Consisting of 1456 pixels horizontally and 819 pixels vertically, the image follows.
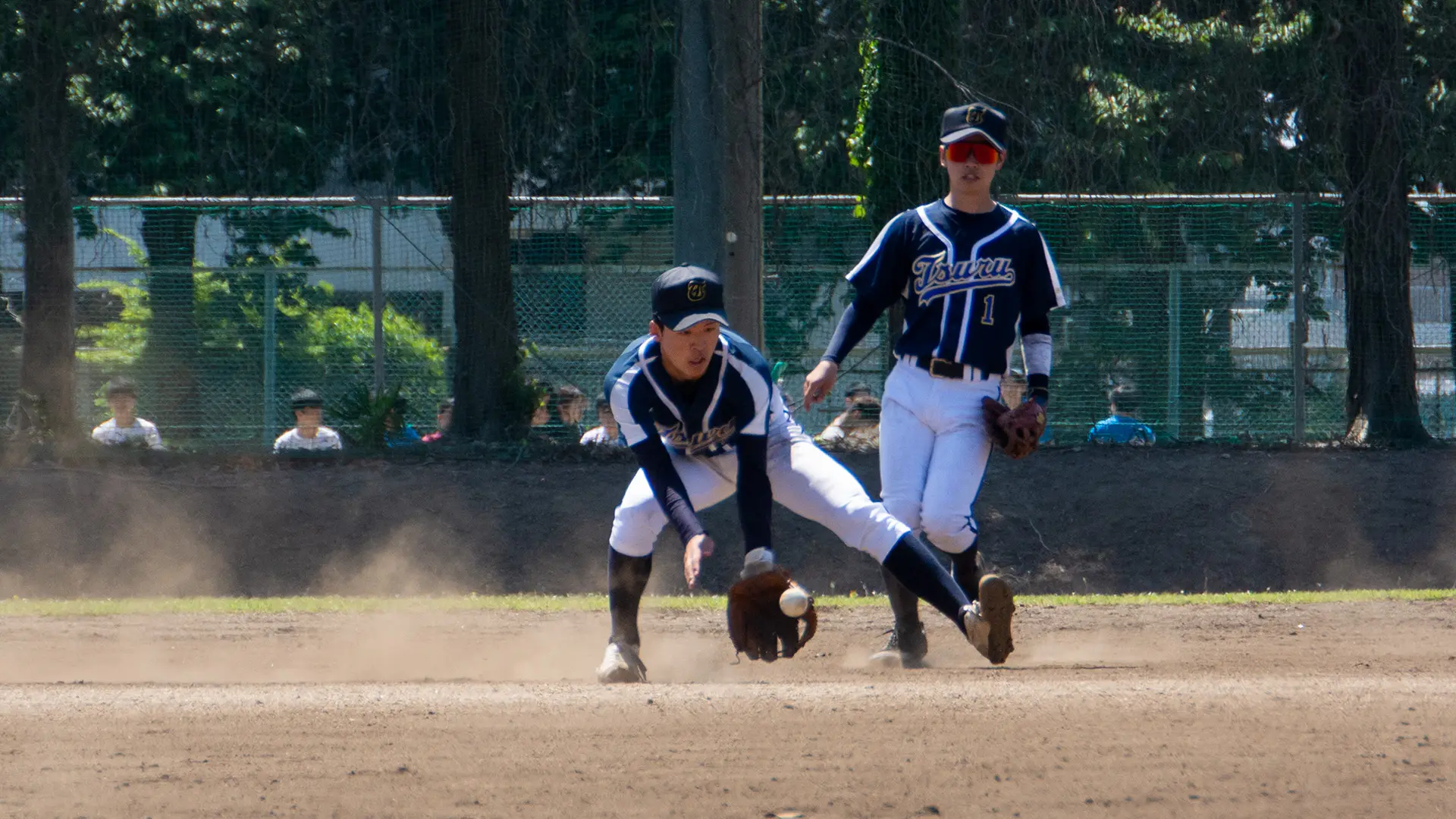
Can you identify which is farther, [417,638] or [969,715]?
[417,638]

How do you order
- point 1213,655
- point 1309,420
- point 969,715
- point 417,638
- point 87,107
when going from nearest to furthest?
point 969,715, point 1213,655, point 417,638, point 1309,420, point 87,107

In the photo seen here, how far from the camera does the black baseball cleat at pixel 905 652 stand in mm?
5621

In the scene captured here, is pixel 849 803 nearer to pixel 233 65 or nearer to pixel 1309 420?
pixel 1309 420

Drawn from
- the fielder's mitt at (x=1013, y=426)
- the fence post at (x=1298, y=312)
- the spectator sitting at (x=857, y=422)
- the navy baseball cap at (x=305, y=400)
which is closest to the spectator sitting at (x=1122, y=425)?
the fence post at (x=1298, y=312)

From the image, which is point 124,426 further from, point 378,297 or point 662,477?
point 662,477

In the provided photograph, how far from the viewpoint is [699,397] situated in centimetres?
504

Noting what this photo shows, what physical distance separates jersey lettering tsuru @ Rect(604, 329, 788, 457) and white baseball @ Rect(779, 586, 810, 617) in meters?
0.65

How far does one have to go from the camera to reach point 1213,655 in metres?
5.84

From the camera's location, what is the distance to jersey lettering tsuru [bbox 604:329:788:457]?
197 inches

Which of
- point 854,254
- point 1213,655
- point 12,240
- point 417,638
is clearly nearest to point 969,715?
point 1213,655

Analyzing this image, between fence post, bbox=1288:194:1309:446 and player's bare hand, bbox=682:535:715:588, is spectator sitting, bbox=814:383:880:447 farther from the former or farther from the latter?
player's bare hand, bbox=682:535:715:588

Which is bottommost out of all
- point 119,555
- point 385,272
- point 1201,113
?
point 119,555

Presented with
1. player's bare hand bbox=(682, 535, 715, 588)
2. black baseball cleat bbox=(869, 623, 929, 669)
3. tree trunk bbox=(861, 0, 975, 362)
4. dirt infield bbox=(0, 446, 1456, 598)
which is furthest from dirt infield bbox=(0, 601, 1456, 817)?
tree trunk bbox=(861, 0, 975, 362)

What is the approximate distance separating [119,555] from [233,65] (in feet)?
17.4
